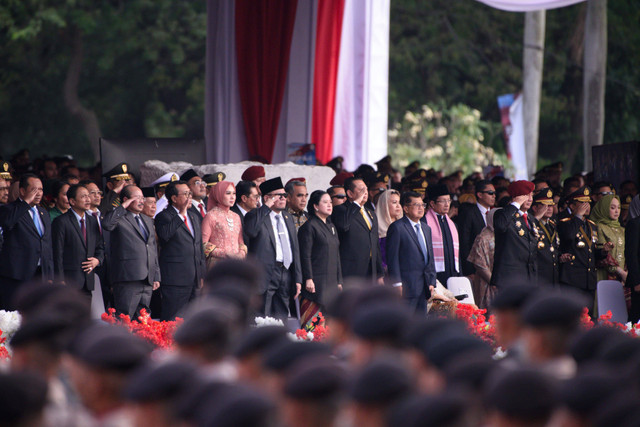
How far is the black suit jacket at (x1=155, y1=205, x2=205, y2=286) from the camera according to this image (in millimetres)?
8141

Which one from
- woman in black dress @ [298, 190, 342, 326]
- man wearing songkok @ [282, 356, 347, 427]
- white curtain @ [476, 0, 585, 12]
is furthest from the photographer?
white curtain @ [476, 0, 585, 12]

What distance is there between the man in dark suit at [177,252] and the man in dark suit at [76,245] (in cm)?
54

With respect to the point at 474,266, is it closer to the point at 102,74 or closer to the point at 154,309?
the point at 154,309

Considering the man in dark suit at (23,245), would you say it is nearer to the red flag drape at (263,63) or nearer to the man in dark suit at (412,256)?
the man in dark suit at (412,256)

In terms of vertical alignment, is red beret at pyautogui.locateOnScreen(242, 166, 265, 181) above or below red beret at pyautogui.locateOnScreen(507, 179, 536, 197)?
above

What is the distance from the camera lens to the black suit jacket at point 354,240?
9.05 m

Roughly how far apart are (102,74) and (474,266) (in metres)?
18.4

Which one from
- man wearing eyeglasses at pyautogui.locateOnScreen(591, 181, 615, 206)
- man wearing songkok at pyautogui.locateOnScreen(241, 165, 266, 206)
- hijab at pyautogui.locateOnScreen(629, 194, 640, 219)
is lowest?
hijab at pyautogui.locateOnScreen(629, 194, 640, 219)

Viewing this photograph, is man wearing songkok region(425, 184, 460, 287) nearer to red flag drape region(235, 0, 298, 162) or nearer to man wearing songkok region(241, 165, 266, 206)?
man wearing songkok region(241, 165, 266, 206)

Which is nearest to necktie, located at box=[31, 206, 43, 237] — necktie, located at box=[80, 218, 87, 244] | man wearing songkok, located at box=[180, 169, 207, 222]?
necktie, located at box=[80, 218, 87, 244]

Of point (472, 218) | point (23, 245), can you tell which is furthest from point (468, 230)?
point (23, 245)

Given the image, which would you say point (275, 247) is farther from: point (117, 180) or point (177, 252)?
point (117, 180)

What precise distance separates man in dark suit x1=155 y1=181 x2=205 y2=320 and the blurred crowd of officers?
0.01 meters

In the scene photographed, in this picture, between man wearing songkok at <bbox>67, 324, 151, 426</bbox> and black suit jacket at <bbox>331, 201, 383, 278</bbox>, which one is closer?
man wearing songkok at <bbox>67, 324, 151, 426</bbox>
